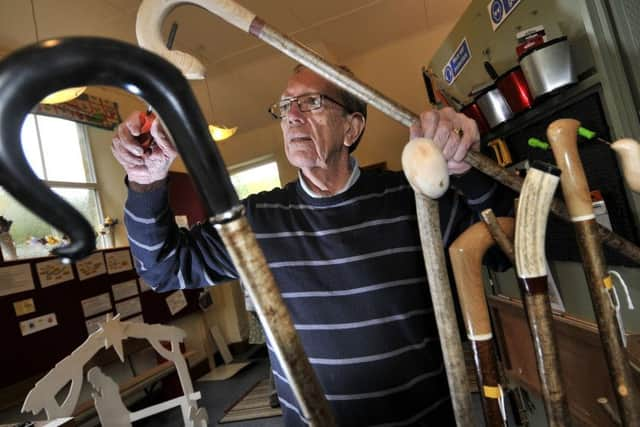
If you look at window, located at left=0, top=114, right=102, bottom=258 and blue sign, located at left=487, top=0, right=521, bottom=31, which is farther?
window, located at left=0, top=114, right=102, bottom=258

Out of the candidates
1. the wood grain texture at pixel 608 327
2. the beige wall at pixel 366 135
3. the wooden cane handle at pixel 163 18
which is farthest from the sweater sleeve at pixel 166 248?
the beige wall at pixel 366 135

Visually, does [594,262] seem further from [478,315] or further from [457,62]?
[457,62]

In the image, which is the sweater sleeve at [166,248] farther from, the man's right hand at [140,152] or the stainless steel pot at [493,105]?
the stainless steel pot at [493,105]

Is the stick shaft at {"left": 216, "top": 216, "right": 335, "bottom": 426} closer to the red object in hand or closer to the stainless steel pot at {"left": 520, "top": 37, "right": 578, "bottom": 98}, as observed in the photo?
the red object in hand

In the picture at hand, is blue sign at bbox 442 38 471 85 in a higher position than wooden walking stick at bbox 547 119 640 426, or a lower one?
higher

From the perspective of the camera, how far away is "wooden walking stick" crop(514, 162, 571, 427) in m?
0.37

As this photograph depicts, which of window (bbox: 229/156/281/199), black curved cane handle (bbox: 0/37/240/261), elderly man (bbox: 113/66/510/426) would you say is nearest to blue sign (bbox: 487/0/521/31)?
elderly man (bbox: 113/66/510/426)

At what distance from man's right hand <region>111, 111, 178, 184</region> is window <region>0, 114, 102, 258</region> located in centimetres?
274

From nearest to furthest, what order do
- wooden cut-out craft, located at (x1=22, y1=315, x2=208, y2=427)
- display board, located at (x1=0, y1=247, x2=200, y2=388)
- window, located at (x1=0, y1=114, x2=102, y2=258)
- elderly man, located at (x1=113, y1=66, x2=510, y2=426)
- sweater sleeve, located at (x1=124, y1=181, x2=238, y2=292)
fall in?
1. sweater sleeve, located at (x1=124, y1=181, x2=238, y2=292)
2. elderly man, located at (x1=113, y1=66, x2=510, y2=426)
3. wooden cut-out craft, located at (x1=22, y1=315, x2=208, y2=427)
4. display board, located at (x1=0, y1=247, x2=200, y2=388)
5. window, located at (x1=0, y1=114, x2=102, y2=258)

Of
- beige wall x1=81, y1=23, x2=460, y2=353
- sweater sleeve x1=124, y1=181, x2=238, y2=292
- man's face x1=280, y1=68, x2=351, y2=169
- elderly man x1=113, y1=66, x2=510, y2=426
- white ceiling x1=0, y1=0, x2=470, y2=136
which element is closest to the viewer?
sweater sleeve x1=124, y1=181, x2=238, y2=292

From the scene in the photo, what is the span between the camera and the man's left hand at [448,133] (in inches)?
18.1

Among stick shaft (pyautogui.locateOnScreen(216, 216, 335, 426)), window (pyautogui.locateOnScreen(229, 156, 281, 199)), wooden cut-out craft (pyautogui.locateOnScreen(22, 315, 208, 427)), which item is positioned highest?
window (pyautogui.locateOnScreen(229, 156, 281, 199))

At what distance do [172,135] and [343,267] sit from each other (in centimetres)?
63

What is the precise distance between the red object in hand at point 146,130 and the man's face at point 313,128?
45 cm
